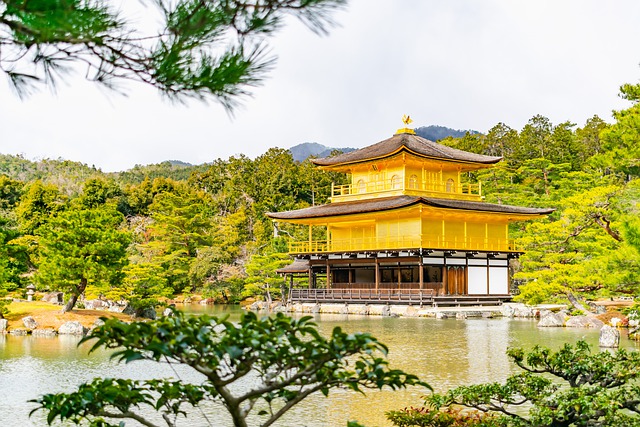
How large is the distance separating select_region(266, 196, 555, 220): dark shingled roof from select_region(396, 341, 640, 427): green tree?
19.4m

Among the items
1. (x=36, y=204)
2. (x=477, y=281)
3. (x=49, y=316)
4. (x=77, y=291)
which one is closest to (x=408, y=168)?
(x=477, y=281)

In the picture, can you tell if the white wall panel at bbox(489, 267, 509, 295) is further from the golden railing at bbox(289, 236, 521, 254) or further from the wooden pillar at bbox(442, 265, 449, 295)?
the wooden pillar at bbox(442, 265, 449, 295)

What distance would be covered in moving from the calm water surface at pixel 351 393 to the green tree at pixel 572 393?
1.56m

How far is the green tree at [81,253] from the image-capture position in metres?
15.7

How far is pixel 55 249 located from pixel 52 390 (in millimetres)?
7809

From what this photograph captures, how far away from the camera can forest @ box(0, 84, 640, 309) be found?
15641mm

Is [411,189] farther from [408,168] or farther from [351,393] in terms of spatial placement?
[351,393]

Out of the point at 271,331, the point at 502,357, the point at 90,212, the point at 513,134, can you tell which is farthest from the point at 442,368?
the point at 513,134

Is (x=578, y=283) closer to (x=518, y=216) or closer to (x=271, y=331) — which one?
(x=518, y=216)

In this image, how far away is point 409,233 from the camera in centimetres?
2684

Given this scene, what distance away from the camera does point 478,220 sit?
92.4 feet

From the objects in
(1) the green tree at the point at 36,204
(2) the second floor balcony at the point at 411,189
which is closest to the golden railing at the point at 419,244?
(2) the second floor balcony at the point at 411,189

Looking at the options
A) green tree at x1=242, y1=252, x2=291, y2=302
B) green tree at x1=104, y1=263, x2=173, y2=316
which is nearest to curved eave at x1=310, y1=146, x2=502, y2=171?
green tree at x1=242, y1=252, x2=291, y2=302

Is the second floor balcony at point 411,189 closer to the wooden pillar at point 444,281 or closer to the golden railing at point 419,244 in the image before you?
the golden railing at point 419,244
